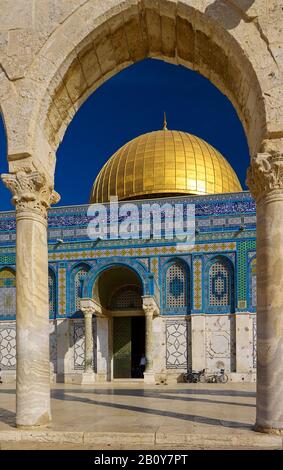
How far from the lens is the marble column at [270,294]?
5.12 meters

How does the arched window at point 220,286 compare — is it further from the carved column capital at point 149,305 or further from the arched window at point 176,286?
the carved column capital at point 149,305

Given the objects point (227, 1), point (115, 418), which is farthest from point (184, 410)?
point (227, 1)

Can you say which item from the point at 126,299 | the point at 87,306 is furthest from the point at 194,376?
the point at 126,299

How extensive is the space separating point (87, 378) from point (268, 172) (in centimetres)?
1262

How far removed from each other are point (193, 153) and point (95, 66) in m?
15.4

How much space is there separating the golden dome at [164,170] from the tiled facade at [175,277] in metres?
3.22

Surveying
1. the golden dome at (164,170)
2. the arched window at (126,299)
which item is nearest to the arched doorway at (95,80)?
the arched window at (126,299)

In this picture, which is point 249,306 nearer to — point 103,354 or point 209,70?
point 103,354

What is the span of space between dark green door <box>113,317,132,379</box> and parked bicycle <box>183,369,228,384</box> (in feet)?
8.74

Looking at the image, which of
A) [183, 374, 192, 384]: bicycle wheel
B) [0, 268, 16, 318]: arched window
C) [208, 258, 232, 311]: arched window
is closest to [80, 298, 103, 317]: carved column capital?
[0, 268, 16, 318]: arched window

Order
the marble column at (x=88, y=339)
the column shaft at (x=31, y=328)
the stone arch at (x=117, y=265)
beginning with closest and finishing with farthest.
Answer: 1. the column shaft at (x=31, y=328)
2. the marble column at (x=88, y=339)
3. the stone arch at (x=117, y=265)

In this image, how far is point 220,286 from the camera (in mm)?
16969

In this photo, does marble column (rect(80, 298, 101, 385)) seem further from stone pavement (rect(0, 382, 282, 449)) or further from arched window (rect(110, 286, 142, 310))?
stone pavement (rect(0, 382, 282, 449))

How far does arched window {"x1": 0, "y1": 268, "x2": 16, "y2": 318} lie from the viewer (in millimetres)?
18094
